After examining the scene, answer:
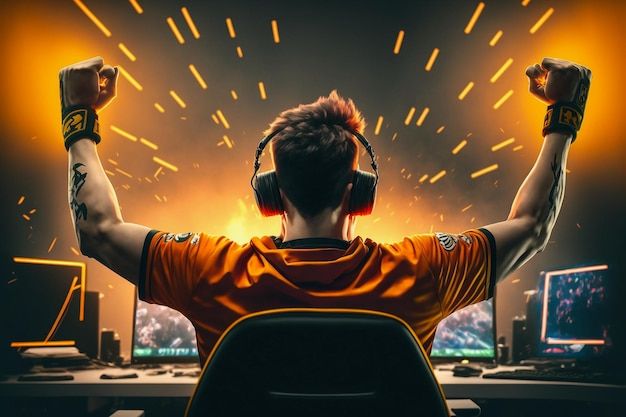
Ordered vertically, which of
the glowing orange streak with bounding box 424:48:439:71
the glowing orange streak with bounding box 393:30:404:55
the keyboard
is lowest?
the keyboard

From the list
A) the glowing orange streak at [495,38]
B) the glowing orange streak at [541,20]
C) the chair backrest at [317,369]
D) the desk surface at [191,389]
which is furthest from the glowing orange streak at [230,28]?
the chair backrest at [317,369]

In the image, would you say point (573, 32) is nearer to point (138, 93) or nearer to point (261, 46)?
point (261, 46)

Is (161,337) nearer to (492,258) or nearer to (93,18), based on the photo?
(492,258)

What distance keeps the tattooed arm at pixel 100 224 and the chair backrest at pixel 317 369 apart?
1.17 feet

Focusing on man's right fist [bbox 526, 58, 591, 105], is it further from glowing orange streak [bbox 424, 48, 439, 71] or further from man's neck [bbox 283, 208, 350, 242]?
glowing orange streak [bbox 424, 48, 439, 71]

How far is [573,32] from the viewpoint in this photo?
3.37 metres

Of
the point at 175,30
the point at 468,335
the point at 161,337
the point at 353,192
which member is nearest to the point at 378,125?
the point at 175,30

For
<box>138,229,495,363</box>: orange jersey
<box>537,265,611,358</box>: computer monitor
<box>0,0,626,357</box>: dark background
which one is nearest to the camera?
<box>138,229,495,363</box>: orange jersey

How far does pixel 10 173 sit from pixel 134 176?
2.25ft

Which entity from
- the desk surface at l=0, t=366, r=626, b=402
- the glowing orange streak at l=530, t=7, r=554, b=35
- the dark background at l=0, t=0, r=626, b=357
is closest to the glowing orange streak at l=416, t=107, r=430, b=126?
the dark background at l=0, t=0, r=626, b=357

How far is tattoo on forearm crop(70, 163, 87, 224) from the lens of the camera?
39.7 inches

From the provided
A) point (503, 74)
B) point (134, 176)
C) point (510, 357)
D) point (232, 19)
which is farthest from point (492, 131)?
point (134, 176)

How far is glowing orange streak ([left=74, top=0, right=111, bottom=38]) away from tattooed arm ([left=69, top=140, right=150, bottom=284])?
2.73 metres

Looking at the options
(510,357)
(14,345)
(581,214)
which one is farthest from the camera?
(581,214)
